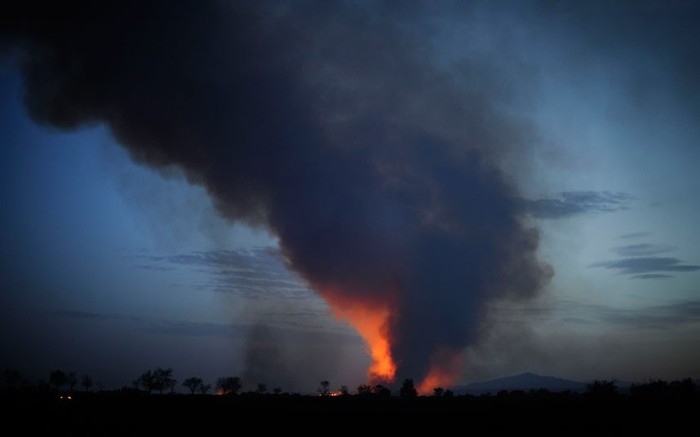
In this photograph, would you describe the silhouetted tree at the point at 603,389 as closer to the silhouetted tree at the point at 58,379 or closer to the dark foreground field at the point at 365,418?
the dark foreground field at the point at 365,418

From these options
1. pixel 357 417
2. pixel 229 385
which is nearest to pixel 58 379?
pixel 229 385

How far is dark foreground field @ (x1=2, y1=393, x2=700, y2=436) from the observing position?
31.2 meters

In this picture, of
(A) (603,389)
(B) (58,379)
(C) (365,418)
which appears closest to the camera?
(C) (365,418)

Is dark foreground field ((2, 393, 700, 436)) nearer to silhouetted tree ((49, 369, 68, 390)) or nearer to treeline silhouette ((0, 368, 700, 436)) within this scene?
treeline silhouette ((0, 368, 700, 436))

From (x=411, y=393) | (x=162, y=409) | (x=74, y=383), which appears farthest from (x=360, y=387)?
(x=74, y=383)

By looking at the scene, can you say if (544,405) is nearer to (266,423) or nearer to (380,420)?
(380,420)

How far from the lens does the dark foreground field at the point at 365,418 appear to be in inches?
1229

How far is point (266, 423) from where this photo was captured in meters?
35.9

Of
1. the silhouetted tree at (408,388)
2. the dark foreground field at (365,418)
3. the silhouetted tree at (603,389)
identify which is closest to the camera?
the dark foreground field at (365,418)

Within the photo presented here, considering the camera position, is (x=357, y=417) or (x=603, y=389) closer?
(x=357, y=417)

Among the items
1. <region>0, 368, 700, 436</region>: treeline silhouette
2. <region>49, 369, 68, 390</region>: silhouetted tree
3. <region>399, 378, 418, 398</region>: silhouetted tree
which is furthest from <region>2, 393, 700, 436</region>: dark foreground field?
<region>49, 369, 68, 390</region>: silhouetted tree

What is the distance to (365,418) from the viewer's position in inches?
1511

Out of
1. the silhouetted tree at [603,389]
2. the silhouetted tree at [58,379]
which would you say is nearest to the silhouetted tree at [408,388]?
the silhouetted tree at [603,389]

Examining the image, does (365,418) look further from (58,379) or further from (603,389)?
(58,379)
